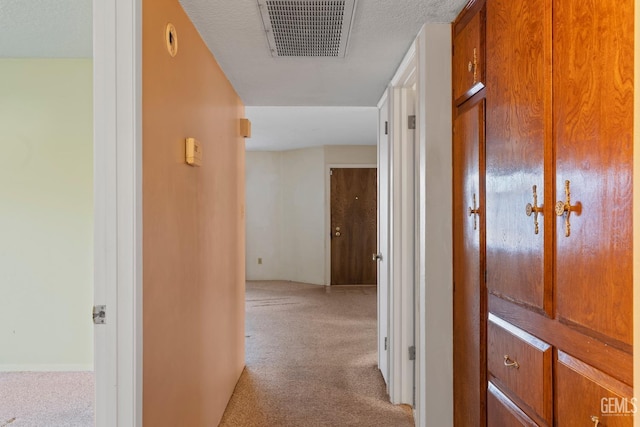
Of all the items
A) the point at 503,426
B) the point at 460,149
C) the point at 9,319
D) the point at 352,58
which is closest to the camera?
the point at 503,426

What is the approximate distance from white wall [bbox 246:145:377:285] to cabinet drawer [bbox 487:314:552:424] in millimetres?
5936

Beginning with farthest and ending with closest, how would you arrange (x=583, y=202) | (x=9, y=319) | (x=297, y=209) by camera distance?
1. (x=297, y=209)
2. (x=9, y=319)
3. (x=583, y=202)

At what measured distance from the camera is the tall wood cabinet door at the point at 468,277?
1607 mm

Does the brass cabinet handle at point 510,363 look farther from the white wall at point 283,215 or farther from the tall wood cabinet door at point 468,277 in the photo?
the white wall at point 283,215

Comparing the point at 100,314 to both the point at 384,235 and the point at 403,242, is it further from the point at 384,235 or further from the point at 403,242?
the point at 384,235

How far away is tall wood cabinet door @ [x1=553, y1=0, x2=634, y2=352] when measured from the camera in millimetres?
824

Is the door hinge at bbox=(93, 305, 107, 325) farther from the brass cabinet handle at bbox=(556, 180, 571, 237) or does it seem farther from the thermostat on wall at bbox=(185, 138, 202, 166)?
the brass cabinet handle at bbox=(556, 180, 571, 237)

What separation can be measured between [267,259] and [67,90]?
16.2ft

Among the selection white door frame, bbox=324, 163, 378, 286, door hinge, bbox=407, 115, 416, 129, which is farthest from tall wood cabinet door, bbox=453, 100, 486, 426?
white door frame, bbox=324, 163, 378, 286

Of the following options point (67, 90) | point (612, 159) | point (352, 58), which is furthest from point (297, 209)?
point (612, 159)

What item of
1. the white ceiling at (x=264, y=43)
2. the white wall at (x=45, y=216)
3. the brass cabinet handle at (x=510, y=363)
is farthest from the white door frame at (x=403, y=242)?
the white wall at (x=45, y=216)

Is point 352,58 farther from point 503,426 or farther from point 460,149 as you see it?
point 503,426

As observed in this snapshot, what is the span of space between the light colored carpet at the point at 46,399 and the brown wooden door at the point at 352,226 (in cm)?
458

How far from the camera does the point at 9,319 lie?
3.21m
